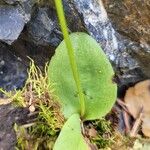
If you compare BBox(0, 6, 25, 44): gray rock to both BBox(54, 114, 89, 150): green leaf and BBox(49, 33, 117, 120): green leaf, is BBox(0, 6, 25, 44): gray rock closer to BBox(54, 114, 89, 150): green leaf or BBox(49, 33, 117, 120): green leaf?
BBox(49, 33, 117, 120): green leaf

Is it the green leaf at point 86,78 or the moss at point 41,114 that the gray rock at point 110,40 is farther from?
the moss at point 41,114

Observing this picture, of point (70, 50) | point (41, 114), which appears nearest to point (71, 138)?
point (41, 114)

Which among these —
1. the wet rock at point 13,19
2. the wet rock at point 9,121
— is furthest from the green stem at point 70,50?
the wet rock at point 13,19

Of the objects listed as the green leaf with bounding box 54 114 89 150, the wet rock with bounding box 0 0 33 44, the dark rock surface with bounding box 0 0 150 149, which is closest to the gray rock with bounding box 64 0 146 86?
the dark rock surface with bounding box 0 0 150 149

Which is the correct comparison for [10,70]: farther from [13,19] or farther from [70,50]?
[70,50]

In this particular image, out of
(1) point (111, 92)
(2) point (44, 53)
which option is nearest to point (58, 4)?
(1) point (111, 92)

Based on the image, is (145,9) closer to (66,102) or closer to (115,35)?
(115,35)
